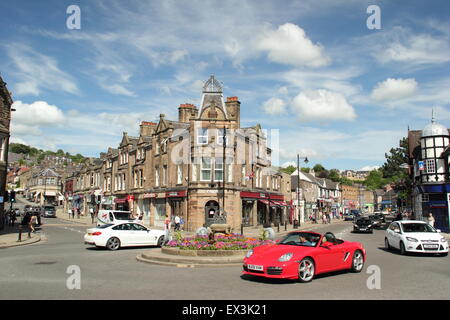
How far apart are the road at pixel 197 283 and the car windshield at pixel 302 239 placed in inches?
39.1

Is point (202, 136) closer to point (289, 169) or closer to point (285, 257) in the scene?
point (285, 257)

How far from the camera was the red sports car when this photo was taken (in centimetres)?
978

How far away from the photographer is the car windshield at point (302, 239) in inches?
433

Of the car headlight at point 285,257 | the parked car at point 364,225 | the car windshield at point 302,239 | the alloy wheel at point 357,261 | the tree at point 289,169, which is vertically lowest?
the parked car at point 364,225

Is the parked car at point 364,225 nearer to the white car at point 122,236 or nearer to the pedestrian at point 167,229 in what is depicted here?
the pedestrian at point 167,229

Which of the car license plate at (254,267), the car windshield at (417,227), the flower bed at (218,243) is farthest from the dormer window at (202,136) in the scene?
the car license plate at (254,267)

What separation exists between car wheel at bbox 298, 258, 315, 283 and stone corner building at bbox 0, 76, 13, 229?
27878 mm

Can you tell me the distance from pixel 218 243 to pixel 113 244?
6.97 m

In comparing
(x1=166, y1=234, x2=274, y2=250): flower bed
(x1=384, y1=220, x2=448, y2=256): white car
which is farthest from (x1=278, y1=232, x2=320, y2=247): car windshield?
(x1=384, y1=220, x2=448, y2=256): white car

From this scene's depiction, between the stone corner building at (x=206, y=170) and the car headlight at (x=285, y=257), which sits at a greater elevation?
the stone corner building at (x=206, y=170)

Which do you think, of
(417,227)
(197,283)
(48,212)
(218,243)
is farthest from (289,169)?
(197,283)

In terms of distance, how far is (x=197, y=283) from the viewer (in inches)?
395

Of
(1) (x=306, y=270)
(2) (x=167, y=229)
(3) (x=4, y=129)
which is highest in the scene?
(3) (x=4, y=129)
